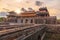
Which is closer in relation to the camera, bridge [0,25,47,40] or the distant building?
bridge [0,25,47,40]

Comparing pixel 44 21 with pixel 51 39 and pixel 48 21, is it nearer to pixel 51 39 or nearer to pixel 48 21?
pixel 48 21

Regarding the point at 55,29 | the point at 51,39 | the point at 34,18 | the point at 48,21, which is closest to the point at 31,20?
the point at 34,18

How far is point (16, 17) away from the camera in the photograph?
6531 centimetres

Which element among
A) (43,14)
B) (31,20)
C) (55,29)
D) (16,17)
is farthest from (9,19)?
(55,29)

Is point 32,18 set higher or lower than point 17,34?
lower

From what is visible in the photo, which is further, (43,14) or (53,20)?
(43,14)

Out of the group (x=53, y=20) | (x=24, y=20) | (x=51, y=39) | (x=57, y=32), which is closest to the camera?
(x=51, y=39)

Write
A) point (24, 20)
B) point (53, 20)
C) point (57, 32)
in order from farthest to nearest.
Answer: point (24, 20) < point (53, 20) < point (57, 32)

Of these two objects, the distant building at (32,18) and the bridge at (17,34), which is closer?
the bridge at (17,34)

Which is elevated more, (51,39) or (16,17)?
(16,17)

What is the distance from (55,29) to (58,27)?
935mm

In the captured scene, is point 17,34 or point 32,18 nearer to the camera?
point 17,34

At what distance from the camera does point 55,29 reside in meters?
43.4

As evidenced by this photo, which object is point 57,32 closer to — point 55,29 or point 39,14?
point 55,29
